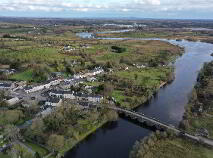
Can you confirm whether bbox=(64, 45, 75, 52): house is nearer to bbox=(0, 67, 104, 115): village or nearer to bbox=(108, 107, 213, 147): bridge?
bbox=(0, 67, 104, 115): village

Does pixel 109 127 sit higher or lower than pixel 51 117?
lower

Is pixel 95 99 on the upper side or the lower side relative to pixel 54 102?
lower

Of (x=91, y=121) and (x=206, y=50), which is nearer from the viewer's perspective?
(x=91, y=121)

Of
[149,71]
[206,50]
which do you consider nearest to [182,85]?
[149,71]

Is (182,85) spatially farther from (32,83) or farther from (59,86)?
(32,83)

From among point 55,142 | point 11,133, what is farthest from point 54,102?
point 55,142

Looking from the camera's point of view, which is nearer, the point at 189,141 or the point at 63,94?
the point at 189,141

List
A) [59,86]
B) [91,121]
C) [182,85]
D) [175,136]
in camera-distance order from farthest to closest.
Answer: [182,85] < [59,86] < [91,121] < [175,136]

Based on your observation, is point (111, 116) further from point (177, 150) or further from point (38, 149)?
point (38, 149)

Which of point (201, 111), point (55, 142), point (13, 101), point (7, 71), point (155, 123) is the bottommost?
point (155, 123)
